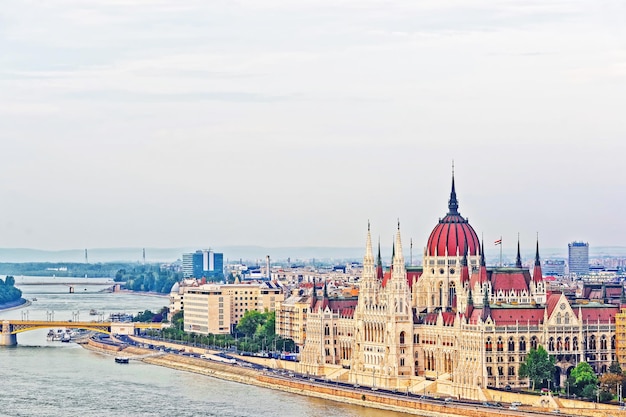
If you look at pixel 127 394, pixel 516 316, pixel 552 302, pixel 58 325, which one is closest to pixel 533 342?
pixel 516 316

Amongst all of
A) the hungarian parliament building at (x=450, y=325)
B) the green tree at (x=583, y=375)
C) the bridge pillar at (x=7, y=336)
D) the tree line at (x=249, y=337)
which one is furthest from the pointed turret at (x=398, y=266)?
the bridge pillar at (x=7, y=336)

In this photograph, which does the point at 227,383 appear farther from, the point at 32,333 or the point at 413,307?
the point at 32,333

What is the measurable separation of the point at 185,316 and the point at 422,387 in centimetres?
5374

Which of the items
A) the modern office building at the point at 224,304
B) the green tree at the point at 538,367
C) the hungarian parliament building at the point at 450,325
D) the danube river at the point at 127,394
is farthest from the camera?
the modern office building at the point at 224,304

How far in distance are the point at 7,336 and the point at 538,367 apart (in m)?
68.3

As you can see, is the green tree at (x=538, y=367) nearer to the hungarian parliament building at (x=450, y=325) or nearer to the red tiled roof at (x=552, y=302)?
the hungarian parliament building at (x=450, y=325)

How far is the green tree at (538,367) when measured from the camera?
305 ft

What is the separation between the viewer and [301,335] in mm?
124875

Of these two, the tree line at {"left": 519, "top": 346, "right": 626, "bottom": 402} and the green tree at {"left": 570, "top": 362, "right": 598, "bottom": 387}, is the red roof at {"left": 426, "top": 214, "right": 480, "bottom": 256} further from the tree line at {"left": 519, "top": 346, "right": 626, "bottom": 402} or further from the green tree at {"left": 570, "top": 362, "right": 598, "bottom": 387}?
the green tree at {"left": 570, "top": 362, "right": 598, "bottom": 387}

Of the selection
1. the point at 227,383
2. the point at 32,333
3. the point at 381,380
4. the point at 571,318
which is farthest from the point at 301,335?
the point at 32,333

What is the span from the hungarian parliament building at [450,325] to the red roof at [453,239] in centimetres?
7

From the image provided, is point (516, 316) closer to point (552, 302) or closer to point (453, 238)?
point (552, 302)

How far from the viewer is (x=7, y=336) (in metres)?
149

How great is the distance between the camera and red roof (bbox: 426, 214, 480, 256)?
110 m
